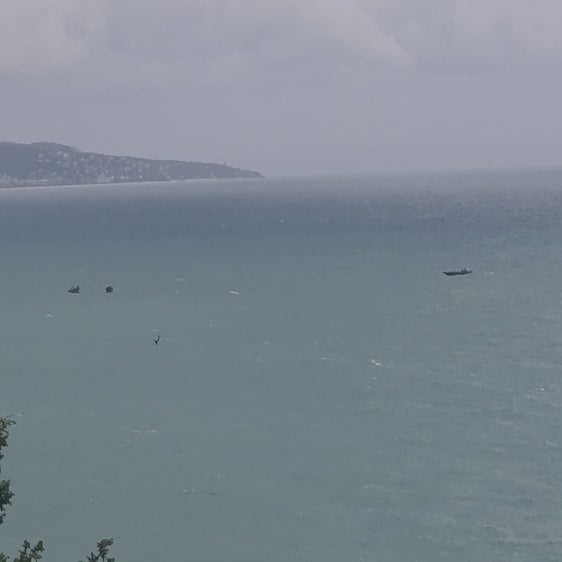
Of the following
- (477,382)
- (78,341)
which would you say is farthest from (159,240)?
(477,382)

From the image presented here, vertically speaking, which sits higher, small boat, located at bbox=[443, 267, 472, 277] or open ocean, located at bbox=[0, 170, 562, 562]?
small boat, located at bbox=[443, 267, 472, 277]

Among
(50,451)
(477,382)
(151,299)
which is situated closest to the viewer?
(50,451)

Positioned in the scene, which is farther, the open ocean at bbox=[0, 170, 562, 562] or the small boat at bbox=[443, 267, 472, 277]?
the small boat at bbox=[443, 267, 472, 277]

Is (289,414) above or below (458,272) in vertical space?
below

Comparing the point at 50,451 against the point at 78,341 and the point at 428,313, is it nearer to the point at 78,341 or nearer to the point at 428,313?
the point at 78,341

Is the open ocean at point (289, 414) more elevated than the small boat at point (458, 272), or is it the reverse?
the small boat at point (458, 272)

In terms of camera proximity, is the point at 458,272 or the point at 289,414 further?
the point at 458,272

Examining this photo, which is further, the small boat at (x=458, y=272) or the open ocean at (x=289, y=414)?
the small boat at (x=458, y=272)

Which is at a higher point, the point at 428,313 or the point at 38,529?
the point at 428,313
